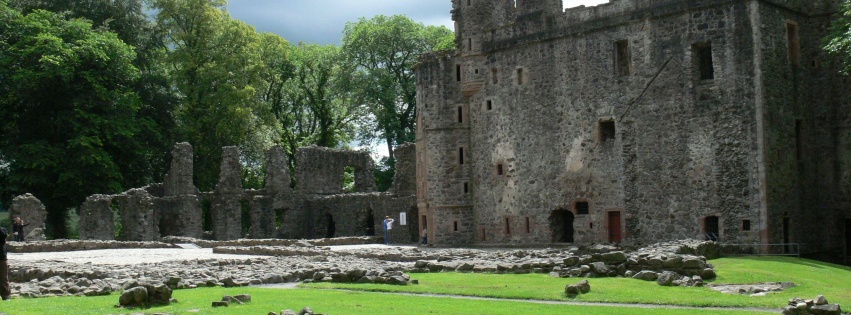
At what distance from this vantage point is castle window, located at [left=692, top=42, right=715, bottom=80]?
3622 cm

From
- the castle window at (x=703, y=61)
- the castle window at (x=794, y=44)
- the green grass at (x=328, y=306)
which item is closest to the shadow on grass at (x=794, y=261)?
the castle window at (x=703, y=61)

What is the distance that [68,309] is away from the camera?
18078 millimetres

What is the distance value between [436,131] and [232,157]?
1438 centimetres

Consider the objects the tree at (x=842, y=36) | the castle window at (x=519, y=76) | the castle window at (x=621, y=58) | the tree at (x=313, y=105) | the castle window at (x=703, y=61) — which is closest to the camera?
the tree at (x=842, y=36)

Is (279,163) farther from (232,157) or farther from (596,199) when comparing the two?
(596,199)

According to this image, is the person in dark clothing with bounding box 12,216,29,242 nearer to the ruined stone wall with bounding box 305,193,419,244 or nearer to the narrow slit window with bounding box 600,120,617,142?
the ruined stone wall with bounding box 305,193,419,244

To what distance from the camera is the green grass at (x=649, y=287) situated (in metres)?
19.8

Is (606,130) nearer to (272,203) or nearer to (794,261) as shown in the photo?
(794,261)

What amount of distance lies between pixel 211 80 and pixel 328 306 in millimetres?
45337

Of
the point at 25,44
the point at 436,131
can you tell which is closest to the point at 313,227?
the point at 436,131

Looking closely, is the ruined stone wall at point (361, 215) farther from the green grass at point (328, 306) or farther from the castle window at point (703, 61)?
the green grass at point (328, 306)

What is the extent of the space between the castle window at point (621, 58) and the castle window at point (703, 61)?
112 inches

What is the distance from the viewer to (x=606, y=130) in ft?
130

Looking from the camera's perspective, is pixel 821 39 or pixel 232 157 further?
pixel 232 157
